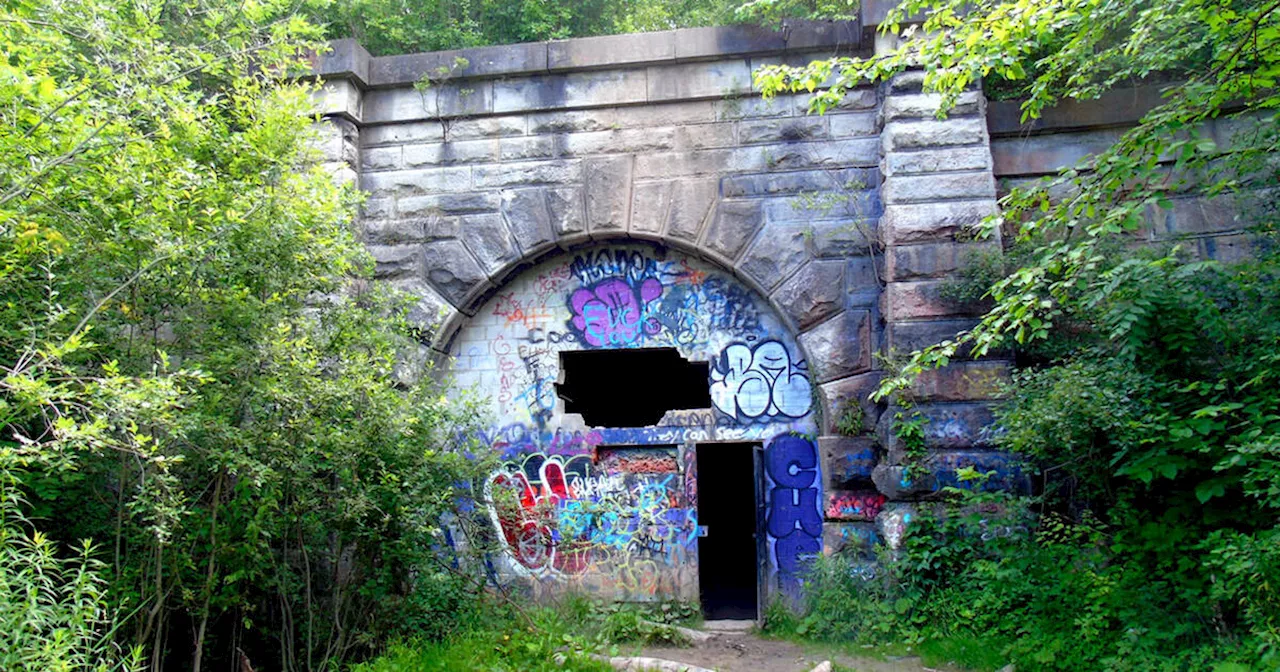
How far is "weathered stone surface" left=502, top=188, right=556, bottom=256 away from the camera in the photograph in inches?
318

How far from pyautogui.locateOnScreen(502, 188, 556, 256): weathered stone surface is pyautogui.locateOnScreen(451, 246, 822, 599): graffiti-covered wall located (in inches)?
12.8

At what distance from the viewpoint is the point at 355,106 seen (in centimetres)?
841

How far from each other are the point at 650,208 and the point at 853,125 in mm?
1895

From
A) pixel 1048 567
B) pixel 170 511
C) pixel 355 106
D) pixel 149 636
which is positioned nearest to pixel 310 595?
pixel 149 636

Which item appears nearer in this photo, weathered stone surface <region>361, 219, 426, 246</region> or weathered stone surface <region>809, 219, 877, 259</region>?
weathered stone surface <region>809, 219, 877, 259</region>

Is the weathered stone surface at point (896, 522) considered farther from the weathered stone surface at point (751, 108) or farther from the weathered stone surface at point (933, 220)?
the weathered stone surface at point (751, 108)

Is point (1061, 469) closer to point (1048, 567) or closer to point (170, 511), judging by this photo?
point (1048, 567)

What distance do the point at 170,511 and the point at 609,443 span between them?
3810mm

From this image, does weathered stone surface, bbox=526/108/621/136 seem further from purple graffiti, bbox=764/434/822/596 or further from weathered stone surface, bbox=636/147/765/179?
purple graffiti, bbox=764/434/822/596

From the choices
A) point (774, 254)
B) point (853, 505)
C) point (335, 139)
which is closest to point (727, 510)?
point (853, 505)

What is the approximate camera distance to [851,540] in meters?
7.12

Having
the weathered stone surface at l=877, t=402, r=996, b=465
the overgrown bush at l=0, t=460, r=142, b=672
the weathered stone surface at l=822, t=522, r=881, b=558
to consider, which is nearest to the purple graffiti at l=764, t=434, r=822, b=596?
the weathered stone surface at l=822, t=522, r=881, b=558

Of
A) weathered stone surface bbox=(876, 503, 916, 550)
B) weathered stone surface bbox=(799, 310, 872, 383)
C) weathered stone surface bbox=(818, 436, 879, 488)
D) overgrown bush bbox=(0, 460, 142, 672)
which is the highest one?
weathered stone surface bbox=(799, 310, 872, 383)

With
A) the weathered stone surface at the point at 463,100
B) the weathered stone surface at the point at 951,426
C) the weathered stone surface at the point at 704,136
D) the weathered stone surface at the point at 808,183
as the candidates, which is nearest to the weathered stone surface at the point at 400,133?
the weathered stone surface at the point at 463,100
